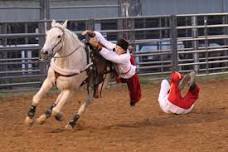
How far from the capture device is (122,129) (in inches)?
345

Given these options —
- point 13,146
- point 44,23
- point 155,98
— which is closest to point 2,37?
point 44,23

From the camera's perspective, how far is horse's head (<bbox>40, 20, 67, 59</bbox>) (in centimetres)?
792

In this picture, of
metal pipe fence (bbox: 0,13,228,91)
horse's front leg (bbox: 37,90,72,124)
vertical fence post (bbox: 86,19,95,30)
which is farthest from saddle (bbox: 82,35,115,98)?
vertical fence post (bbox: 86,19,95,30)

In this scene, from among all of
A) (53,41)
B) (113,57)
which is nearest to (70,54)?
(53,41)

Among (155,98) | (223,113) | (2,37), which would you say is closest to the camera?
(223,113)

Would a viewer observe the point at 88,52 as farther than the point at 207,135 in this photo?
Yes

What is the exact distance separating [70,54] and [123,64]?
0.95 metres

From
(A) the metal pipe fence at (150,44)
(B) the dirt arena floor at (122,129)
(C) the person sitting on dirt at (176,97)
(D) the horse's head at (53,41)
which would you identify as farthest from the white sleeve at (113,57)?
(A) the metal pipe fence at (150,44)

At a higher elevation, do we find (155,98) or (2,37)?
(2,37)

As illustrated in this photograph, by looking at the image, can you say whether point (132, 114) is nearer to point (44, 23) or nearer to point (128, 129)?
point (128, 129)

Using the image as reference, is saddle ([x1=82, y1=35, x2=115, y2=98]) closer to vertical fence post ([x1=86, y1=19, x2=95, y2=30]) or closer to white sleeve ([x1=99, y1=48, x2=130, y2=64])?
white sleeve ([x1=99, y1=48, x2=130, y2=64])

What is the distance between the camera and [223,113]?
10445mm

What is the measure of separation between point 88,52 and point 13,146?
1.96 m

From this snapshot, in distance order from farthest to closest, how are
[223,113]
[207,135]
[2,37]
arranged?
[2,37] → [223,113] → [207,135]
